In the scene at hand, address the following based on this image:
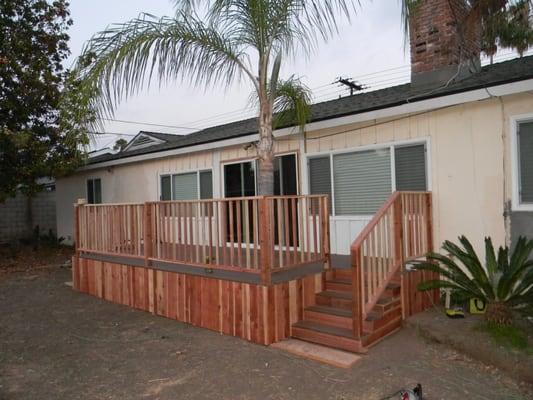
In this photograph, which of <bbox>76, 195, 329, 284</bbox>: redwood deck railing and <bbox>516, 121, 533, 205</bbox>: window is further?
<bbox>76, 195, 329, 284</bbox>: redwood deck railing

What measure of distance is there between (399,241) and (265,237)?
1.59 metres

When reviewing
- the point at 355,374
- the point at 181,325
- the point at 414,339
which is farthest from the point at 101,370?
the point at 414,339

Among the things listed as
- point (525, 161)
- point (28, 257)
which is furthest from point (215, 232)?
point (28, 257)

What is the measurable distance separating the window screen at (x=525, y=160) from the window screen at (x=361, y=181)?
5.41 feet

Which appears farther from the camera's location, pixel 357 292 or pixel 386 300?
pixel 386 300

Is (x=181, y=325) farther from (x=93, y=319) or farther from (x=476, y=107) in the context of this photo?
(x=476, y=107)

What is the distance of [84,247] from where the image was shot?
26.4 feet

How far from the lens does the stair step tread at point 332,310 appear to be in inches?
190

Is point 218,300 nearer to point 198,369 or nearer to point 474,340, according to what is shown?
point 198,369

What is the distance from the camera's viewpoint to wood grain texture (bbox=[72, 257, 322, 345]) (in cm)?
488

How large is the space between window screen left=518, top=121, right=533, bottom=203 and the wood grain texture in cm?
264

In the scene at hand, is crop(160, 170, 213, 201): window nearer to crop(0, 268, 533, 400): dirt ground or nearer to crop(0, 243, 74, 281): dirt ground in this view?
crop(0, 268, 533, 400): dirt ground

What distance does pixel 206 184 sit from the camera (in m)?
9.10

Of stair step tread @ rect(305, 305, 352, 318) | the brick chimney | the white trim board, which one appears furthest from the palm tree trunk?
the brick chimney
